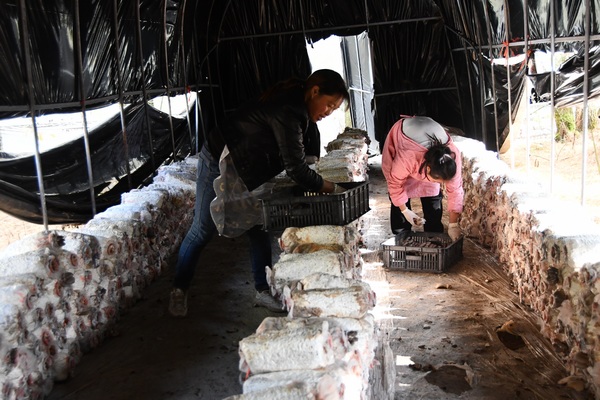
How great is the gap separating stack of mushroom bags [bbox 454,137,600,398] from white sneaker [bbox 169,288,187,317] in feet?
8.69

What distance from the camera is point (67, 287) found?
4.08 m

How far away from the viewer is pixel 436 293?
5.43 m

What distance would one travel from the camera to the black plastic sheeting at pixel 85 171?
231 inches

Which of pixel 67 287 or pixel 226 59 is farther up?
pixel 226 59

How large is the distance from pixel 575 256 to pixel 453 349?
3.63 feet

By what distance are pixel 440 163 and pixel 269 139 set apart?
172 cm

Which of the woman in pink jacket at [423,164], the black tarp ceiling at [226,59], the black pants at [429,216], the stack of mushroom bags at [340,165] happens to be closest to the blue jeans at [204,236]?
the black tarp ceiling at [226,59]

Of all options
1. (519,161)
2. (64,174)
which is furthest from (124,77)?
(519,161)

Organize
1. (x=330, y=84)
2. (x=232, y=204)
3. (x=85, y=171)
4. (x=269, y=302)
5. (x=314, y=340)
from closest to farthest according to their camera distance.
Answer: (x=314, y=340) < (x=330, y=84) < (x=232, y=204) < (x=269, y=302) < (x=85, y=171)

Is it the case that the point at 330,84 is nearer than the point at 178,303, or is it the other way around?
the point at 330,84

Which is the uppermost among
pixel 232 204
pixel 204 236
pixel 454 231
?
pixel 232 204

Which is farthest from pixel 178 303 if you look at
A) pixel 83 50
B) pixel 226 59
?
pixel 226 59

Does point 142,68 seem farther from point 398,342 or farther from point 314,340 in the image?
point 314,340

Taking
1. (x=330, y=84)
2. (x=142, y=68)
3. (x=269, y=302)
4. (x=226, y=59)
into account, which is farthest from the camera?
(x=226, y=59)
